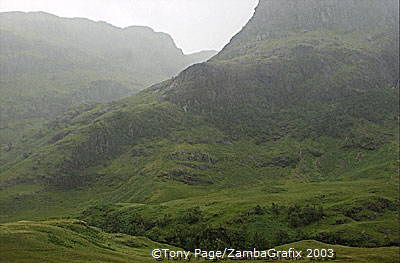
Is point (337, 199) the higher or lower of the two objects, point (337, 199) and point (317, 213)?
the higher

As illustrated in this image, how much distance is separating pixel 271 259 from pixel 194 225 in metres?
82.5

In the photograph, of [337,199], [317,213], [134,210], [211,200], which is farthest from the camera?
[211,200]

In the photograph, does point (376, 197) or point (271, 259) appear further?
point (376, 197)

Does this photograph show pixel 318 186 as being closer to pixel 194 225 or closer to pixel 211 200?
pixel 211 200

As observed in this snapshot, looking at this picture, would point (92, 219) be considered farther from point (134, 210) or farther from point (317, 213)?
point (317, 213)

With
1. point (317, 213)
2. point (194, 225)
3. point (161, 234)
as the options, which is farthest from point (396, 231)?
point (161, 234)

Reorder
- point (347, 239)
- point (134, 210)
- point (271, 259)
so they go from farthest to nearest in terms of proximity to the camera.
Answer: point (134, 210) < point (347, 239) < point (271, 259)

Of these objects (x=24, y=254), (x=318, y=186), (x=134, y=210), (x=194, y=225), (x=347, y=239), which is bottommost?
(x=24, y=254)

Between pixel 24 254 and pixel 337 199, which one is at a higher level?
pixel 337 199

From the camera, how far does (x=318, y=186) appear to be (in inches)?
7510

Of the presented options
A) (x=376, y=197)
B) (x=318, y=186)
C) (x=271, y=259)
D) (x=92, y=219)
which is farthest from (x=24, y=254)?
(x=318, y=186)

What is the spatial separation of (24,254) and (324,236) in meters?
98.8

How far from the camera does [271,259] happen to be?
2345 inches

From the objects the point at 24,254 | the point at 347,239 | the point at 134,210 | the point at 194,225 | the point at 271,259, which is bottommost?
the point at 24,254
